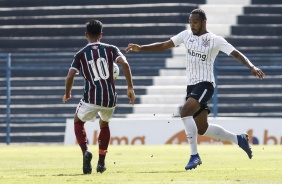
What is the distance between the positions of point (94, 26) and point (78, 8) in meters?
17.6

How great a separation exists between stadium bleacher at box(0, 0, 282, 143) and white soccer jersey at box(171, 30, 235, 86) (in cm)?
1219

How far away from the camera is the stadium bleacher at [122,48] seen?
25.1 metres

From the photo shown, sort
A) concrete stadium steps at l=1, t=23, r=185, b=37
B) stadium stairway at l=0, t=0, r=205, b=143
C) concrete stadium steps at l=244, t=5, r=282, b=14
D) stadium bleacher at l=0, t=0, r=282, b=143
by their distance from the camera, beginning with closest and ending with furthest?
stadium bleacher at l=0, t=0, r=282, b=143 < stadium stairway at l=0, t=0, r=205, b=143 < concrete stadium steps at l=1, t=23, r=185, b=37 < concrete stadium steps at l=244, t=5, r=282, b=14

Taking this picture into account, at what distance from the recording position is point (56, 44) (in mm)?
27734

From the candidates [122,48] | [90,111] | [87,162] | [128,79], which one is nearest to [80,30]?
[122,48]

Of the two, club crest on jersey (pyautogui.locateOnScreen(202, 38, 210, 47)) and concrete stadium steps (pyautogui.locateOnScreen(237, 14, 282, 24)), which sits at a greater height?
club crest on jersey (pyautogui.locateOnScreen(202, 38, 210, 47))

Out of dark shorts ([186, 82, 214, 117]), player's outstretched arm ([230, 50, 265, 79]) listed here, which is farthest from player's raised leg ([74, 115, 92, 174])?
player's outstretched arm ([230, 50, 265, 79])

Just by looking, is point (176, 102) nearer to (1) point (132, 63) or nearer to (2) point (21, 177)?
(1) point (132, 63)

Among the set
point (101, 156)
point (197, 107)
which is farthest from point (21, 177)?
point (197, 107)

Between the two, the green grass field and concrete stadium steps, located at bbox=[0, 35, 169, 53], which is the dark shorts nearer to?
the green grass field

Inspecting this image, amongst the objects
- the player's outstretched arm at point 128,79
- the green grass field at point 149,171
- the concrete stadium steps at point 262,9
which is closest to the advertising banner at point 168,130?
the concrete stadium steps at point 262,9

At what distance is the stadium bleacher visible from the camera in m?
25.1

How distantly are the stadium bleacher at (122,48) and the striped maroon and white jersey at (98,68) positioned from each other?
43.8ft

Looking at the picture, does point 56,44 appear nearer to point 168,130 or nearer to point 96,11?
point 96,11
